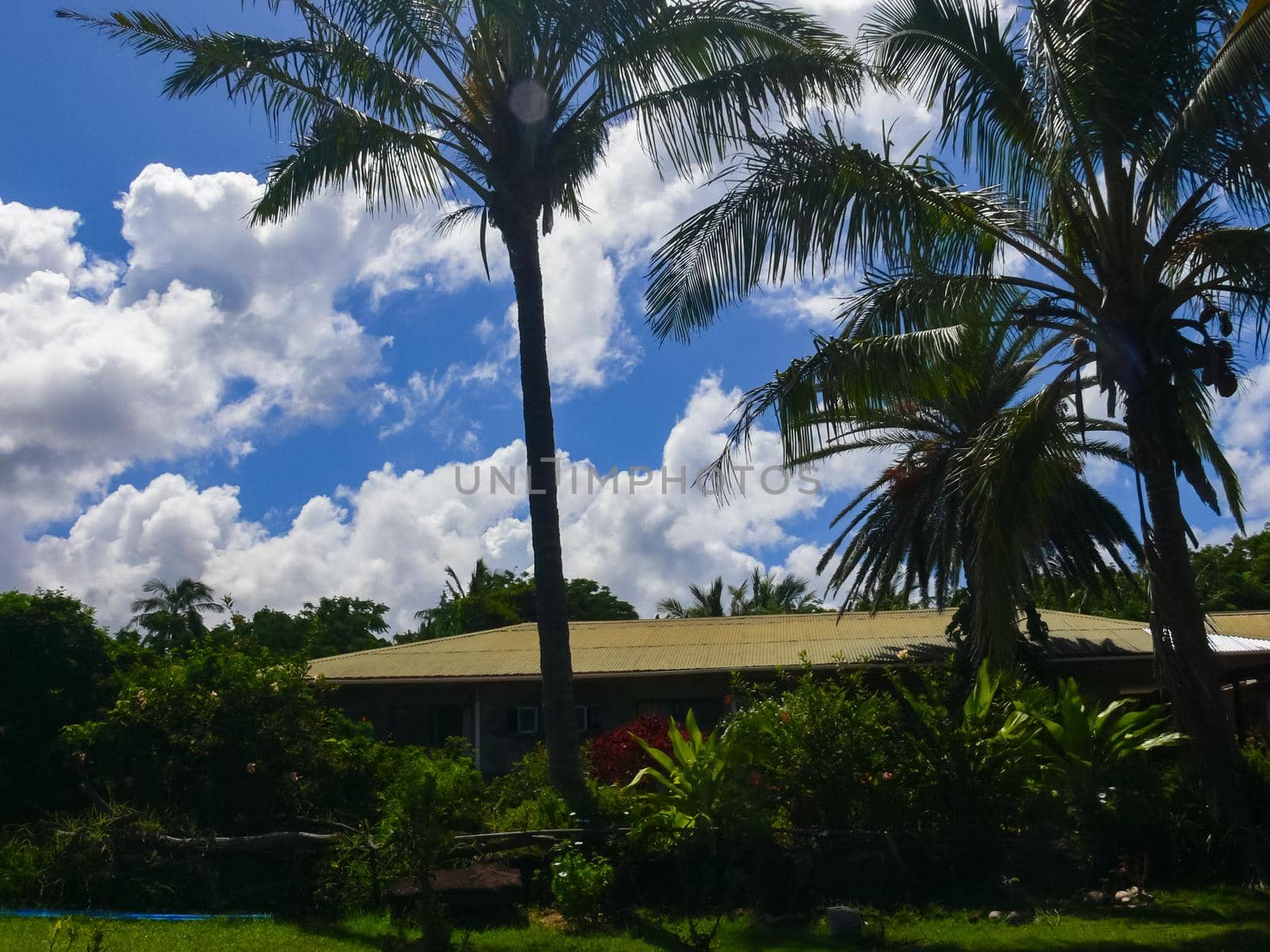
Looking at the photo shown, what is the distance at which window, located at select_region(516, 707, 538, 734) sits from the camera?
63.4 feet

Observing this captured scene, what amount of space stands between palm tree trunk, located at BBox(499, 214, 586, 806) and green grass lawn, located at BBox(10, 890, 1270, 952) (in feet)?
6.46

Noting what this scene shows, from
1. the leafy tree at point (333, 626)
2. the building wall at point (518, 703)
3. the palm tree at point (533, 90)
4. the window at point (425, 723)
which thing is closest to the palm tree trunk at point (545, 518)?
the palm tree at point (533, 90)

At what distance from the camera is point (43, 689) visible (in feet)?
39.8

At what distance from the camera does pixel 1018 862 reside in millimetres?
9359

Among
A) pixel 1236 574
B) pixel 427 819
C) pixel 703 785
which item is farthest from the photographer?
pixel 1236 574

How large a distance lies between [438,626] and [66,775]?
32791 millimetres

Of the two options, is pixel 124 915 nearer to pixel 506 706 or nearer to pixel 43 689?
pixel 43 689

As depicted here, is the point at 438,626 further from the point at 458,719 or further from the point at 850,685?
the point at 850,685

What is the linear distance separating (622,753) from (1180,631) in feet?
23.7

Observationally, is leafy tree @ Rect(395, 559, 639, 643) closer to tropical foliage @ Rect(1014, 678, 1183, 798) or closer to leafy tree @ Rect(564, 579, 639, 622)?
leafy tree @ Rect(564, 579, 639, 622)

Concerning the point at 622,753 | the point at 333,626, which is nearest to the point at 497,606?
the point at 333,626

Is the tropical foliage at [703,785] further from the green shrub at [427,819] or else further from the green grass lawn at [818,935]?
the green shrub at [427,819]

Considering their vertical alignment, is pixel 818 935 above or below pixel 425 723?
below

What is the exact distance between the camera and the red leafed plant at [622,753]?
14.2 meters
